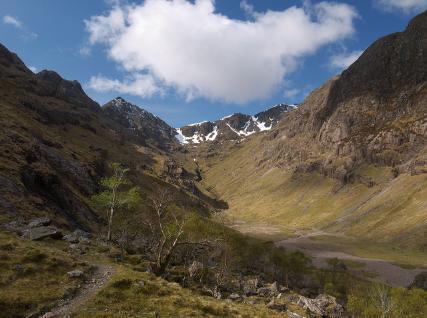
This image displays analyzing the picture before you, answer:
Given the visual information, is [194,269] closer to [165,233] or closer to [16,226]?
[165,233]

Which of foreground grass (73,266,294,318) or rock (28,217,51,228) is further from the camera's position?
rock (28,217,51,228)

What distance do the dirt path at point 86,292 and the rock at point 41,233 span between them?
10.7 metres

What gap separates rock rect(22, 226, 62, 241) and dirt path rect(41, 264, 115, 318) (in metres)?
10.7

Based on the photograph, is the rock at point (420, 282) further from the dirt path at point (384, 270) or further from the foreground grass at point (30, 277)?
the foreground grass at point (30, 277)

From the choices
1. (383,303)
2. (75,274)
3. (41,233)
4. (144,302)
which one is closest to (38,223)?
(41,233)

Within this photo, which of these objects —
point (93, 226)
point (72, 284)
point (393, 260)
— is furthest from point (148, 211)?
point (393, 260)

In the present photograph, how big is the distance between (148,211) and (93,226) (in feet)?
53.3

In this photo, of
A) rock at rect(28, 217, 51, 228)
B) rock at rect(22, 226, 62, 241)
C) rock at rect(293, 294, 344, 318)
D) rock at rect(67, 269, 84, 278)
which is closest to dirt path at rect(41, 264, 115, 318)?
rock at rect(67, 269, 84, 278)

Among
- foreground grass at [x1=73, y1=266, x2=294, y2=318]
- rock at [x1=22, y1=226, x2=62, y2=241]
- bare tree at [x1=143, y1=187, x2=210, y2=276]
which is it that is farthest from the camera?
rock at [x1=22, y1=226, x2=62, y2=241]

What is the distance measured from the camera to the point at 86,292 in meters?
32.7

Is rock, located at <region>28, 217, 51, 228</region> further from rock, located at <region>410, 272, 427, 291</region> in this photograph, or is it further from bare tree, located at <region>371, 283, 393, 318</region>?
rock, located at <region>410, 272, 427, 291</region>

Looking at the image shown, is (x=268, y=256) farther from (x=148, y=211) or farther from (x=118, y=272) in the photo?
(x=118, y=272)

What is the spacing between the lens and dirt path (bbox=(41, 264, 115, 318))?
2775 cm

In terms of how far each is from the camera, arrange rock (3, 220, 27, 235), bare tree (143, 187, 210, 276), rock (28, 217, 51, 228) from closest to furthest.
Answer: bare tree (143, 187, 210, 276), rock (3, 220, 27, 235), rock (28, 217, 51, 228)
